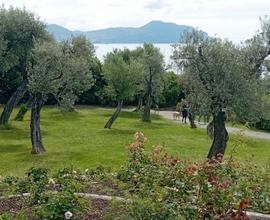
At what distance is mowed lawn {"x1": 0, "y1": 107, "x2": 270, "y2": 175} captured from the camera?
17422 millimetres

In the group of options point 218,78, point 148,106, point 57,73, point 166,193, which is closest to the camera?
point 166,193

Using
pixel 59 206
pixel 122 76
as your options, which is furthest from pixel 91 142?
pixel 59 206

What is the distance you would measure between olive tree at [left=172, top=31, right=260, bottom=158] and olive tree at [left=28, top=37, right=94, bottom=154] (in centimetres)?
561

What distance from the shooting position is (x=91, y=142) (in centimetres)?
2267

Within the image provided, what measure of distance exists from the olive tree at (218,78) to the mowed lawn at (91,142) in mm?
1194

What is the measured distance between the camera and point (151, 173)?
25.4ft

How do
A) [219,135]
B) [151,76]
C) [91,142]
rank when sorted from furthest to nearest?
[151,76], [91,142], [219,135]

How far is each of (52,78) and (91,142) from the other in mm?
4334

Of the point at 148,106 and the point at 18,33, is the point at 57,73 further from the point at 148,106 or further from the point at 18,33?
the point at 148,106

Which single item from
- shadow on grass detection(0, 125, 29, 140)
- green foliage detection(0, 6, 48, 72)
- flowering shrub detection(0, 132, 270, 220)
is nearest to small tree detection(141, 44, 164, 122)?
green foliage detection(0, 6, 48, 72)

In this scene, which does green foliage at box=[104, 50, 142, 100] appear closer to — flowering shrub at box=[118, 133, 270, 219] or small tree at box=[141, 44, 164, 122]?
small tree at box=[141, 44, 164, 122]

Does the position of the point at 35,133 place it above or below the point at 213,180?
below

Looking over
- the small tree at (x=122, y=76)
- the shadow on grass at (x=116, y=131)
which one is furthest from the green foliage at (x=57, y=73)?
the small tree at (x=122, y=76)

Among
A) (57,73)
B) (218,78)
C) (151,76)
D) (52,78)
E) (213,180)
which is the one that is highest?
(218,78)
